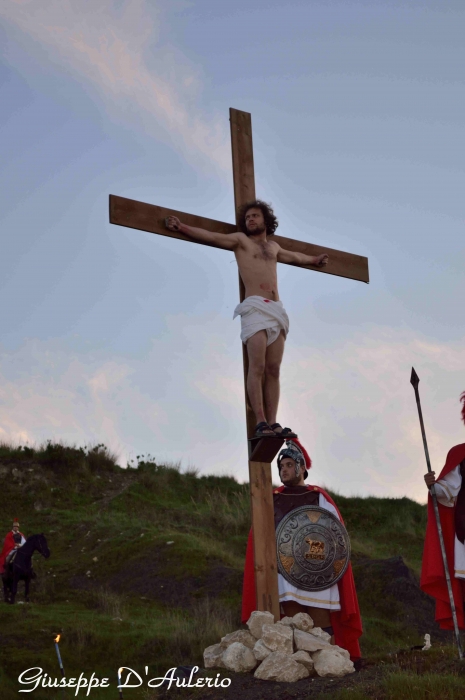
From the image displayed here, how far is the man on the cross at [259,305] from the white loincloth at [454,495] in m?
1.54

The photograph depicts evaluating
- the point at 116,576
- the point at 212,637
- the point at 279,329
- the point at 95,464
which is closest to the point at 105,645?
the point at 212,637

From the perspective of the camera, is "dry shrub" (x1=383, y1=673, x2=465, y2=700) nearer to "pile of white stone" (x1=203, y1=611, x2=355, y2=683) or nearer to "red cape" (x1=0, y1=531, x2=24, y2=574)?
"pile of white stone" (x1=203, y1=611, x2=355, y2=683)

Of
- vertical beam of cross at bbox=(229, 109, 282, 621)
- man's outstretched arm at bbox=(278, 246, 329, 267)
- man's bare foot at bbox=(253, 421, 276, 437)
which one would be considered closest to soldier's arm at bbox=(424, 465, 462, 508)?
vertical beam of cross at bbox=(229, 109, 282, 621)

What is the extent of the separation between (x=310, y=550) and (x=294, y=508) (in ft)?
1.45

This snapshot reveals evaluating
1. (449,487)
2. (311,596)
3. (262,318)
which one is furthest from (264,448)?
(449,487)

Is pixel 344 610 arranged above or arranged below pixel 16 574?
below

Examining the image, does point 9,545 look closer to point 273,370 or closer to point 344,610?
point 344,610

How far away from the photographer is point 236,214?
6.82m

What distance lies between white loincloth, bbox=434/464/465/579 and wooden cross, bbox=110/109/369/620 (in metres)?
1.47

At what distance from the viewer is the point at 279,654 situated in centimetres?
552

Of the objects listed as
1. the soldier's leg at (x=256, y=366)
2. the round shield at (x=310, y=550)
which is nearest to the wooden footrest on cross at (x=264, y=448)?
the soldier's leg at (x=256, y=366)

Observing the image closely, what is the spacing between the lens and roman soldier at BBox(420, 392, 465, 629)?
6.52m

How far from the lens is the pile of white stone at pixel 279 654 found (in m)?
5.46

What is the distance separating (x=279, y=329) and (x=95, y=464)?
1426cm
